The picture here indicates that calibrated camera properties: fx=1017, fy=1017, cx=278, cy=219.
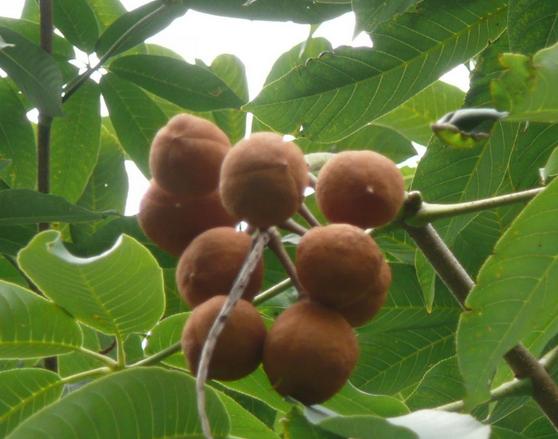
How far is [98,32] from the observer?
6.15ft

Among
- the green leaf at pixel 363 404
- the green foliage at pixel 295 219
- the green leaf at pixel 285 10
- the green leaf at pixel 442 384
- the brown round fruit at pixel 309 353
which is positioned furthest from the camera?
the green leaf at pixel 285 10

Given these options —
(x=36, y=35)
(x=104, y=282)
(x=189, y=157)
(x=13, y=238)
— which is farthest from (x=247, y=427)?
(x=36, y=35)

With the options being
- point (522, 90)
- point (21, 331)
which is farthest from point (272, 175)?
point (21, 331)

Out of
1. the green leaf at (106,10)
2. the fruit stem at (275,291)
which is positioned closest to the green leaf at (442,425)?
the fruit stem at (275,291)

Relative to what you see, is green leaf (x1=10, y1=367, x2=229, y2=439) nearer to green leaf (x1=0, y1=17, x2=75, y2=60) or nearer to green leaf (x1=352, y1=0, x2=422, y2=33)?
green leaf (x1=352, y1=0, x2=422, y2=33)

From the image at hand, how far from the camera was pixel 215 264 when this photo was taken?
98cm

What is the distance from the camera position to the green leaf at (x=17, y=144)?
1.85 meters

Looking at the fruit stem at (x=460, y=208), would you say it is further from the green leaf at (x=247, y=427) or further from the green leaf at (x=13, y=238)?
the green leaf at (x=13, y=238)

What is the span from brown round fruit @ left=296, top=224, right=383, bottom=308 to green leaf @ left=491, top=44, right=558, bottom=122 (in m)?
0.19

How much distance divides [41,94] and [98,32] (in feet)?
0.84

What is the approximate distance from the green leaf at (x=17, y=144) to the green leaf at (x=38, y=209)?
29cm

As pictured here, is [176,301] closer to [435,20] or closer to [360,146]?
[360,146]

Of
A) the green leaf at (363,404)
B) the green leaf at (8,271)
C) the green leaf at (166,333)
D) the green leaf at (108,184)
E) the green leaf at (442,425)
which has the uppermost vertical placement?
the green leaf at (108,184)

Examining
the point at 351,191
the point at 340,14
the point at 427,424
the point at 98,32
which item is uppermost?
the point at 98,32
